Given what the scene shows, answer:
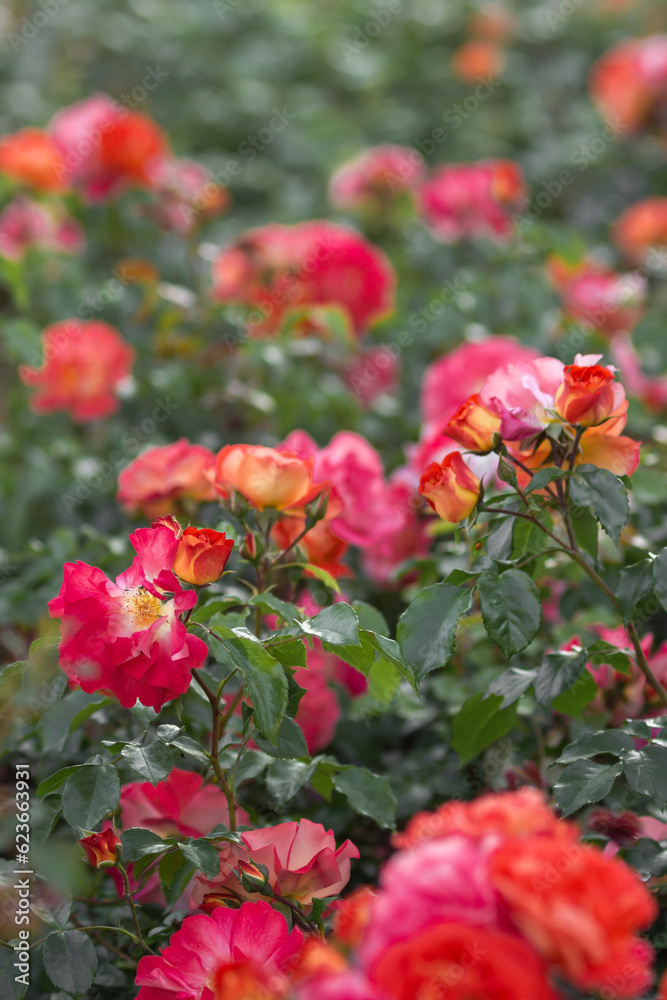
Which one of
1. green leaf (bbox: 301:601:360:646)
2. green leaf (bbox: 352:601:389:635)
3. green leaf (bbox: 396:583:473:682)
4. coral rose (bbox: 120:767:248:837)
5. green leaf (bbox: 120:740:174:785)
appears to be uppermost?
green leaf (bbox: 301:601:360:646)

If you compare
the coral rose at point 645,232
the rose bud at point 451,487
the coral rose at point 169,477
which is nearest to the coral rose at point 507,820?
the rose bud at point 451,487

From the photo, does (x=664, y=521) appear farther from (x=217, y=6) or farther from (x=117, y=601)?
(x=217, y=6)

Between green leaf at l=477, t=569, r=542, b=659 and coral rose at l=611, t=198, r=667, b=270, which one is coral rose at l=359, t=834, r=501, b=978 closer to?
green leaf at l=477, t=569, r=542, b=659

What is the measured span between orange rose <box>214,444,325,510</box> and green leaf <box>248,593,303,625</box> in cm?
10

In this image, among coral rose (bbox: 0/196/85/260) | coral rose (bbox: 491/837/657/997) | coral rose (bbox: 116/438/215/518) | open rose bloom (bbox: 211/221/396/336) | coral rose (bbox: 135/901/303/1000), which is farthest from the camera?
coral rose (bbox: 0/196/85/260)

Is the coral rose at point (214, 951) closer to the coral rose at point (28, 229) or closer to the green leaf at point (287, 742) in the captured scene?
the green leaf at point (287, 742)

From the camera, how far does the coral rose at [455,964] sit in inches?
15.4

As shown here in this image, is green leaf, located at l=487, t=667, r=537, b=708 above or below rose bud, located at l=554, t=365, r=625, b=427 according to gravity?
below

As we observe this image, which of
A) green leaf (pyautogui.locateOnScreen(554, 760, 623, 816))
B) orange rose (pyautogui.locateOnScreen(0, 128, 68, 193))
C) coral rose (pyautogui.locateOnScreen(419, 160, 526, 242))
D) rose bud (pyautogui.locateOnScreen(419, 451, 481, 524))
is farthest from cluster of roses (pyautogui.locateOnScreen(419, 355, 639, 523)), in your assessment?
orange rose (pyautogui.locateOnScreen(0, 128, 68, 193))

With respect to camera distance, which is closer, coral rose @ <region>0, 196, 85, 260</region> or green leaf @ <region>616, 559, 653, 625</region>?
green leaf @ <region>616, 559, 653, 625</region>

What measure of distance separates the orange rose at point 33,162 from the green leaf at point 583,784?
1774 millimetres

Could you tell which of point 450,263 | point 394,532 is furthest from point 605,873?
point 450,263

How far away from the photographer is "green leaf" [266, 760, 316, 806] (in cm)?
79

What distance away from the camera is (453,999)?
40cm
